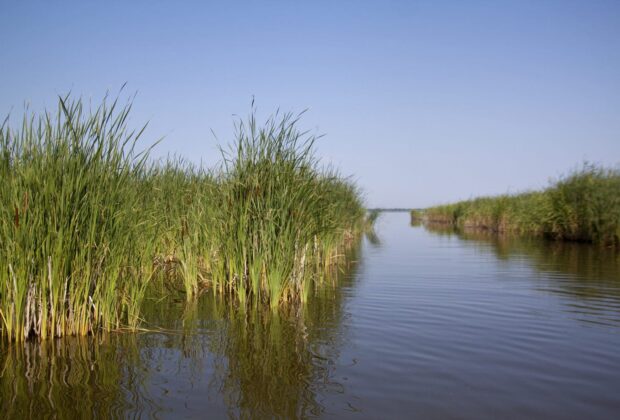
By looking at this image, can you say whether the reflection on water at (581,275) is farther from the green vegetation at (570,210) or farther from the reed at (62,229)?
the reed at (62,229)

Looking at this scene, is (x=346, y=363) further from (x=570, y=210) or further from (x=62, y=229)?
(x=570, y=210)

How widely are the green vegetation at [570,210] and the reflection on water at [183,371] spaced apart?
1568cm

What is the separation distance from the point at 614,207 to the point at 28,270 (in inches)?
734

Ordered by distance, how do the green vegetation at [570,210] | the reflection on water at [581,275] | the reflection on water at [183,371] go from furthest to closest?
the green vegetation at [570,210]
the reflection on water at [581,275]
the reflection on water at [183,371]

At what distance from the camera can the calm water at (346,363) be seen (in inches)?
143

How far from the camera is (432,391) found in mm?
3932

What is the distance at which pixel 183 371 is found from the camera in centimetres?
439

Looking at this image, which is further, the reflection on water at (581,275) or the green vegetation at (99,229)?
the reflection on water at (581,275)

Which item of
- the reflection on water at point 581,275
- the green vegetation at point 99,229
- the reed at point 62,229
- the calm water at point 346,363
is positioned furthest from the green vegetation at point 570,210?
the reed at point 62,229

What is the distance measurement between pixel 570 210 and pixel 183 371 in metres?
20.0

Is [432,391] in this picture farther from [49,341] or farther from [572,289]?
[572,289]

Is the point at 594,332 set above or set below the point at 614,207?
below

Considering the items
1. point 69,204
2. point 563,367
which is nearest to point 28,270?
point 69,204

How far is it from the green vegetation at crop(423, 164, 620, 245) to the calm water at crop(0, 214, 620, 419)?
38.1ft
